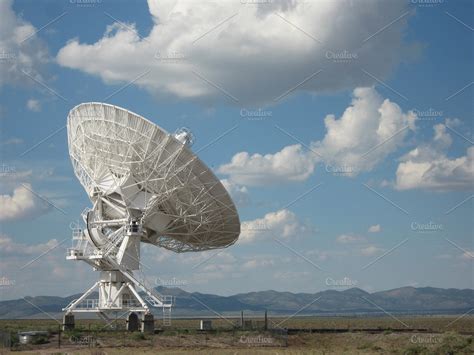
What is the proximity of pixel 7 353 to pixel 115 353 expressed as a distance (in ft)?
18.4

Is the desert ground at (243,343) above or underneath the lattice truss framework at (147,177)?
underneath

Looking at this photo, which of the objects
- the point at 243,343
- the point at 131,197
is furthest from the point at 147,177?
the point at 243,343

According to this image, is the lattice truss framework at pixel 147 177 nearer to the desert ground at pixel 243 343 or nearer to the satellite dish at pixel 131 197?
the satellite dish at pixel 131 197

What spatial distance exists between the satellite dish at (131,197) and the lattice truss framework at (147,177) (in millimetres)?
67

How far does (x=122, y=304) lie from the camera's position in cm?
4944

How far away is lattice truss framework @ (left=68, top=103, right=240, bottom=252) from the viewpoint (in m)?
44.5

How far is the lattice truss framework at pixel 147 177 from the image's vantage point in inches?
1753

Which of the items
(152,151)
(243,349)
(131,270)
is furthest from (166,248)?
(243,349)

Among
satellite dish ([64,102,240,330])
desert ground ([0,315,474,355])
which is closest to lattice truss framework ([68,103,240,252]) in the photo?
satellite dish ([64,102,240,330])

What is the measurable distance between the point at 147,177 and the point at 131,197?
2406 mm

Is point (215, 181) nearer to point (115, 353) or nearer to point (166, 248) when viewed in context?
point (166, 248)

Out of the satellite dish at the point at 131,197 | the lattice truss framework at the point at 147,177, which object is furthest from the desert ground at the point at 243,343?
the lattice truss framework at the point at 147,177

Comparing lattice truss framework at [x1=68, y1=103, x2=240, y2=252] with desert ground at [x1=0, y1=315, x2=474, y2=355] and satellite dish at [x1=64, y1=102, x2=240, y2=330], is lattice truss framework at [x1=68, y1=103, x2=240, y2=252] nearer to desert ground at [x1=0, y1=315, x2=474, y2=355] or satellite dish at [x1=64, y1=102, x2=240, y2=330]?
satellite dish at [x1=64, y1=102, x2=240, y2=330]

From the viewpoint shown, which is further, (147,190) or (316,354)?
(147,190)
